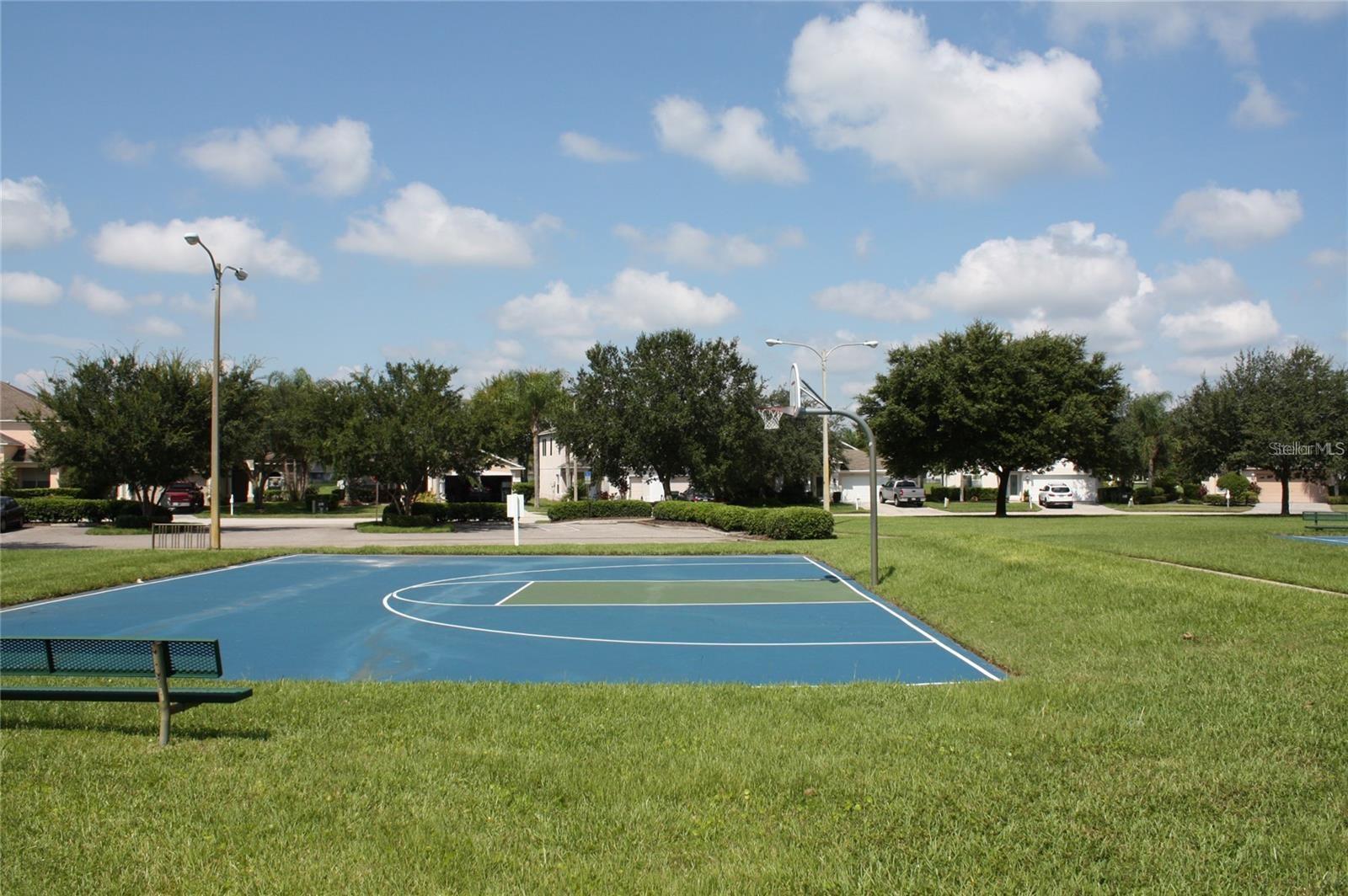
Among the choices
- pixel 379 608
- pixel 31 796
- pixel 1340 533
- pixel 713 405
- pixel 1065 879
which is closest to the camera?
pixel 1065 879

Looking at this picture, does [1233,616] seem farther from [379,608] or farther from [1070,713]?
[379,608]

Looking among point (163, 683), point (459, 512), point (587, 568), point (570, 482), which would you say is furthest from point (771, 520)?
point (570, 482)

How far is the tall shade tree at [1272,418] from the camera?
157ft

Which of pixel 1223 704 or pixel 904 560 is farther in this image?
pixel 904 560

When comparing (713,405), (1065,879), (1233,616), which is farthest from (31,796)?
(713,405)

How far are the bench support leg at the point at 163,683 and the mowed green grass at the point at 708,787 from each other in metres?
0.20

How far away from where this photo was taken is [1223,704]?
24.7ft

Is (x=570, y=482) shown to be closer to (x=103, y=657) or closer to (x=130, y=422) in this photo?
(x=130, y=422)

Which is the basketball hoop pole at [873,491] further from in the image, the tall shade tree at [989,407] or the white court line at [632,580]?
the tall shade tree at [989,407]

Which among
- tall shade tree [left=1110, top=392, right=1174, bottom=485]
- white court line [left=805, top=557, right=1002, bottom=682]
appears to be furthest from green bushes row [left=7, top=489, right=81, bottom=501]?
tall shade tree [left=1110, top=392, right=1174, bottom=485]

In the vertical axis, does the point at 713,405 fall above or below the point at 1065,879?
above

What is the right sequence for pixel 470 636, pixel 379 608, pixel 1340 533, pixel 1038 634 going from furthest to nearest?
1. pixel 1340 533
2. pixel 379 608
3. pixel 470 636
4. pixel 1038 634

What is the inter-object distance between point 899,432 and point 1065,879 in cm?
4936

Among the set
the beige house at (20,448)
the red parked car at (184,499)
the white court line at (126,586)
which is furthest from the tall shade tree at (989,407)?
the beige house at (20,448)
